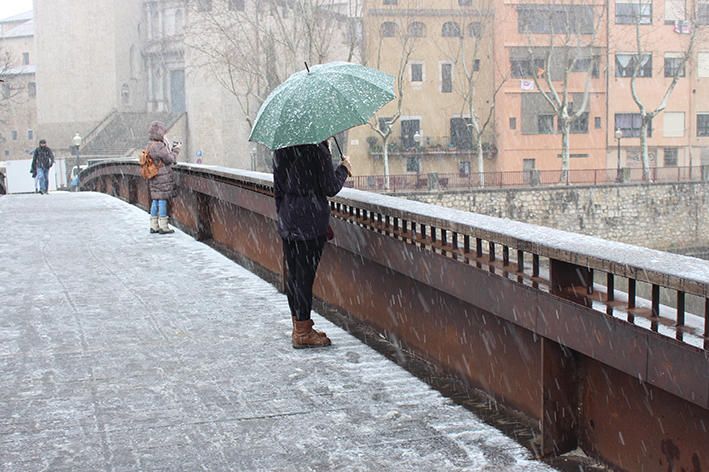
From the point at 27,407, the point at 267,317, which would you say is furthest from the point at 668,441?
the point at 267,317

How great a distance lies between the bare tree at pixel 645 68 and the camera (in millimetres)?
54250

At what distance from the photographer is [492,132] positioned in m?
59.2

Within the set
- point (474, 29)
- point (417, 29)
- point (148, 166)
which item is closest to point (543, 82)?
point (474, 29)

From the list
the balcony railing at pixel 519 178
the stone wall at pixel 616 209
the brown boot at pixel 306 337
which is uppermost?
the brown boot at pixel 306 337

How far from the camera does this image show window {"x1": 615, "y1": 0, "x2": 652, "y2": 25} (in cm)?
5938

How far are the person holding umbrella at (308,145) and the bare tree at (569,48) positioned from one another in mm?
47737

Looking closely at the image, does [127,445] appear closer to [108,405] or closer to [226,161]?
[108,405]

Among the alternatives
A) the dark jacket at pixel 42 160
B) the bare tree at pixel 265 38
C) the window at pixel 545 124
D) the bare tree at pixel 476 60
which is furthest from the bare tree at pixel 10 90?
the dark jacket at pixel 42 160

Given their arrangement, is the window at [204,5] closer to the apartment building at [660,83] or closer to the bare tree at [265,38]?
the bare tree at [265,38]

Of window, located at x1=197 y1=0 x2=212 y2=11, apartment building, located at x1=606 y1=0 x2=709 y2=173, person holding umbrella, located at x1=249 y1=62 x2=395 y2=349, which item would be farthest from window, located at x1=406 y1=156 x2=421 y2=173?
person holding umbrella, located at x1=249 y1=62 x2=395 y2=349

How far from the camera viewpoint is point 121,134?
69188 millimetres

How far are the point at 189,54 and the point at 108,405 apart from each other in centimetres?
6181

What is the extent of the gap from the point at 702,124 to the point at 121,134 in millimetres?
36400

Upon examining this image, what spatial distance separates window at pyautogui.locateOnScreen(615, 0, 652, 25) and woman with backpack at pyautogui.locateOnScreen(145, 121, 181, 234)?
1933 inches
